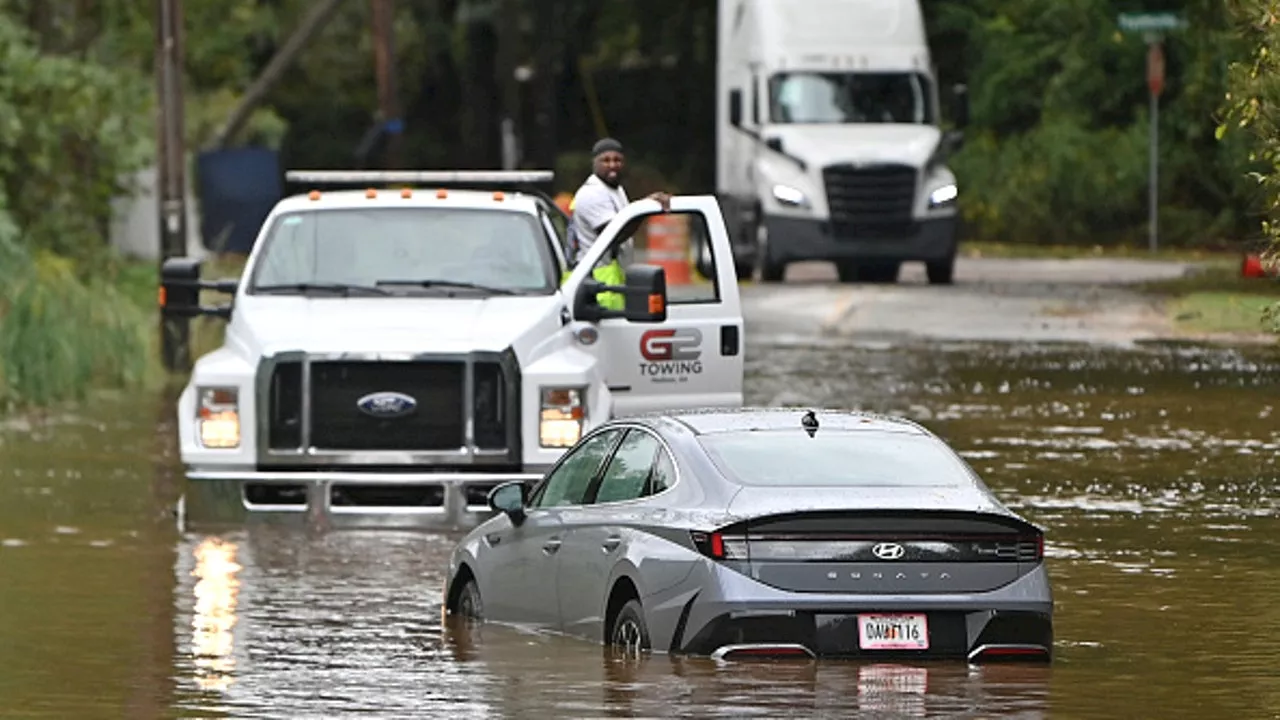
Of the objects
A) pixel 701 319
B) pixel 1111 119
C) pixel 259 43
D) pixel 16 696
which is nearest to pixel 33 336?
pixel 701 319

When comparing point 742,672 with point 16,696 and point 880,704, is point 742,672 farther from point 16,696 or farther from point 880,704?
point 16,696

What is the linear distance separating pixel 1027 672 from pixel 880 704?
109cm

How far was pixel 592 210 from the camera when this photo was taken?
2208 cm

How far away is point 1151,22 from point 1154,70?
117 inches

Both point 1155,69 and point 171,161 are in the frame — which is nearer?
point 171,161

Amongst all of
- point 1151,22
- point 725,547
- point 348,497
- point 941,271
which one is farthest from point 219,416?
point 1151,22

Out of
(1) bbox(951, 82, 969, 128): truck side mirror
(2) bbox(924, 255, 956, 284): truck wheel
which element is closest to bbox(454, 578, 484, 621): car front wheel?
(2) bbox(924, 255, 956, 284): truck wheel

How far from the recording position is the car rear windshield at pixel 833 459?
530 inches

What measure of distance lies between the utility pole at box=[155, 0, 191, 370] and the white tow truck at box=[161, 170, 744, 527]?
1055 centimetres

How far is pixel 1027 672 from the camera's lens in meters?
13.3

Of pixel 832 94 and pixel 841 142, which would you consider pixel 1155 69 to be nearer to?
pixel 832 94

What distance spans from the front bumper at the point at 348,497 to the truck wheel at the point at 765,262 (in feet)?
77.6

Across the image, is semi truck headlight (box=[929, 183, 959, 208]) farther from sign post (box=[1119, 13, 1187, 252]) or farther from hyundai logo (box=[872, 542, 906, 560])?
hyundai logo (box=[872, 542, 906, 560])

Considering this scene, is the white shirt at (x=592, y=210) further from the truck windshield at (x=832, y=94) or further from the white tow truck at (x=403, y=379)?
the truck windshield at (x=832, y=94)
